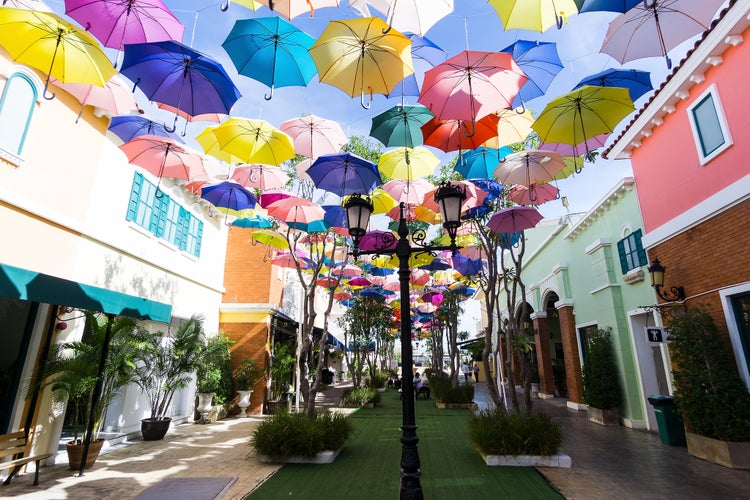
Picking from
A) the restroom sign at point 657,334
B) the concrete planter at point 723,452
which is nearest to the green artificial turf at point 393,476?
the concrete planter at point 723,452

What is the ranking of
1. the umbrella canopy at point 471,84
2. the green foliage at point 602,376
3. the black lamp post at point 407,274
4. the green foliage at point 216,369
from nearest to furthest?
the black lamp post at point 407,274
the umbrella canopy at point 471,84
the green foliage at point 602,376
the green foliage at point 216,369

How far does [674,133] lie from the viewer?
8.73 metres

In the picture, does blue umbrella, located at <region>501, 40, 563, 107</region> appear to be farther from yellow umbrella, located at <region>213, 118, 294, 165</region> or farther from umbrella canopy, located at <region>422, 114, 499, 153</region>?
yellow umbrella, located at <region>213, 118, 294, 165</region>

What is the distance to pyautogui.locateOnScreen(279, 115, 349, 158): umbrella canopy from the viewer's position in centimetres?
727

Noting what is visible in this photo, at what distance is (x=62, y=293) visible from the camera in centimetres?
605

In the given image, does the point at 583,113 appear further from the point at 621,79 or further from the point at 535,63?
the point at 535,63

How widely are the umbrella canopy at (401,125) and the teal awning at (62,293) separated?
5.32m

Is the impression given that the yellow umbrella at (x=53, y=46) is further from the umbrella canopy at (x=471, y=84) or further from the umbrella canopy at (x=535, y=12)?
the umbrella canopy at (x=535, y=12)

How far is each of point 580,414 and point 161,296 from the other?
13977 millimetres

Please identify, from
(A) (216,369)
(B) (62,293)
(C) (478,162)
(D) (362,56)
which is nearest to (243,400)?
(A) (216,369)

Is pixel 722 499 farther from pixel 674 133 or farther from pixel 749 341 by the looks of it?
pixel 674 133

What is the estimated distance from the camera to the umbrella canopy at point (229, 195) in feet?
26.6

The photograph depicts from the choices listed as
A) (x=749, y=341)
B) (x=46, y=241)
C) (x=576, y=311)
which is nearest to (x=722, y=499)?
(x=749, y=341)

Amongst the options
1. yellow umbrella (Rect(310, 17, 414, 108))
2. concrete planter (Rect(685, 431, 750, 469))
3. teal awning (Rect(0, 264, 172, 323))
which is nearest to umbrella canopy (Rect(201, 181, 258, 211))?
teal awning (Rect(0, 264, 172, 323))
